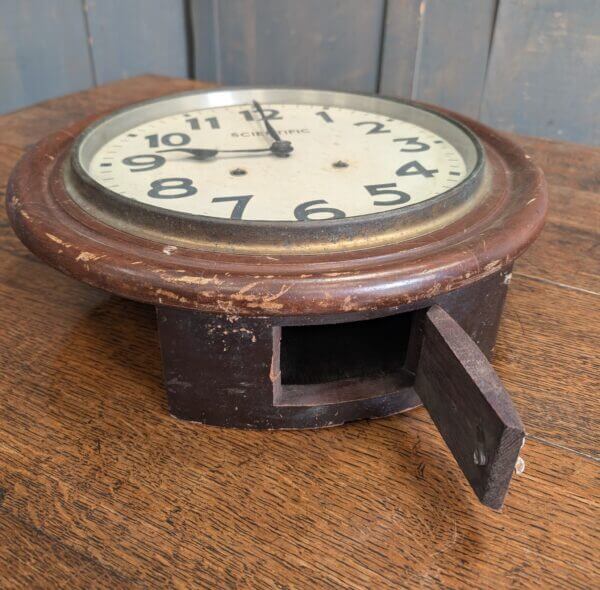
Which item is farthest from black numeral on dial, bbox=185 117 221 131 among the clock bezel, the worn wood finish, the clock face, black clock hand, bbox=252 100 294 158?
the worn wood finish

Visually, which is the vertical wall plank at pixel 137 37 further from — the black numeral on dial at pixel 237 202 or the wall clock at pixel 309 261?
the black numeral on dial at pixel 237 202

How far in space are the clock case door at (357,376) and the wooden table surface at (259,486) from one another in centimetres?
3

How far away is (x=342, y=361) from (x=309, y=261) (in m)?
0.20

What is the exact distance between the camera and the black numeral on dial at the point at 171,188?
2.66 feet

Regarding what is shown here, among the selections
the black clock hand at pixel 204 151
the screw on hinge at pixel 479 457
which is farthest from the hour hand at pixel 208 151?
the screw on hinge at pixel 479 457

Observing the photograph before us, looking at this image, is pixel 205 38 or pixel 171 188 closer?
pixel 171 188

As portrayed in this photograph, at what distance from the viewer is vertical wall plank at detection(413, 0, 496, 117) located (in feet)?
7.50

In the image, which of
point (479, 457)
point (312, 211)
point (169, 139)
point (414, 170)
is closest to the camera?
point (479, 457)

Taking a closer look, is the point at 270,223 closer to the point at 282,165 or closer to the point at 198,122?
the point at 282,165

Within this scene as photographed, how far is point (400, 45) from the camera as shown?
2.38 m

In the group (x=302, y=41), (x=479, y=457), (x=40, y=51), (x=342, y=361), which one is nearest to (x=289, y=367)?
(x=342, y=361)

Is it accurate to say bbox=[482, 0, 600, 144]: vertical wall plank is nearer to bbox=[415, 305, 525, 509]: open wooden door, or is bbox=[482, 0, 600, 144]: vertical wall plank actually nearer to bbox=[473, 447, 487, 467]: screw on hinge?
bbox=[415, 305, 525, 509]: open wooden door

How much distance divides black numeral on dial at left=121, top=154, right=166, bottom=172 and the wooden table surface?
215mm

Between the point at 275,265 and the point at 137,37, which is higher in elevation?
the point at 275,265
